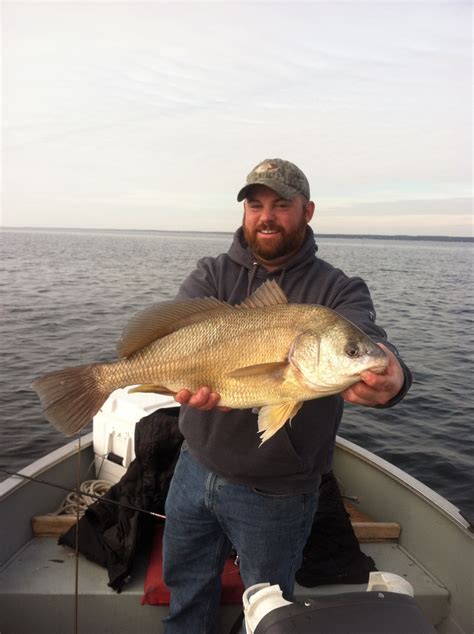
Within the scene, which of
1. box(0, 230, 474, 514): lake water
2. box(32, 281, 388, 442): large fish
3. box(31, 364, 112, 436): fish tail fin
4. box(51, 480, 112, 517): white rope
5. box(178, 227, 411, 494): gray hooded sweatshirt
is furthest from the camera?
box(0, 230, 474, 514): lake water

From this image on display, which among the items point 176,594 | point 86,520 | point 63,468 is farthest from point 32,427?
point 176,594

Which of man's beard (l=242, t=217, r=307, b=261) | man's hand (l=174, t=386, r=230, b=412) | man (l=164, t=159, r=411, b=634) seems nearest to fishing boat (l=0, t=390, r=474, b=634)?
man (l=164, t=159, r=411, b=634)

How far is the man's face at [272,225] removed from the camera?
11.7 ft

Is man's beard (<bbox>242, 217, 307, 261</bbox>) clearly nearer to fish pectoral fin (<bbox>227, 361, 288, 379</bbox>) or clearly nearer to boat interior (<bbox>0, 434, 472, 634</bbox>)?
fish pectoral fin (<bbox>227, 361, 288, 379</bbox>)

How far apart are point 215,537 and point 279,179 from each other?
255cm

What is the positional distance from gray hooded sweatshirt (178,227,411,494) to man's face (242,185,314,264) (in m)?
0.11

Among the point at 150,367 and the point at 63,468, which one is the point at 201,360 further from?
the point at 63,468

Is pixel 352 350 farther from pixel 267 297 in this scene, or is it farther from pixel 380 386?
pixel 267 297

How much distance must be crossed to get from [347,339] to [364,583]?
2999mm

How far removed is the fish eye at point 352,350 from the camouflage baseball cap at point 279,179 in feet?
4.19

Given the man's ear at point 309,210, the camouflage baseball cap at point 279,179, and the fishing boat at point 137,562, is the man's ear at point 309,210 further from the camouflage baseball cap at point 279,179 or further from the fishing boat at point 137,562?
the fishing boat at point 137,562

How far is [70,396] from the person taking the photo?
3.11 meters

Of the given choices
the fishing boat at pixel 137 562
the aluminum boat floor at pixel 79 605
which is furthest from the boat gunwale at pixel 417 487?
the aluminum boat floor at pixel 79 605

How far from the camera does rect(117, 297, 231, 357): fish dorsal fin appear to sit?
3.22 m
